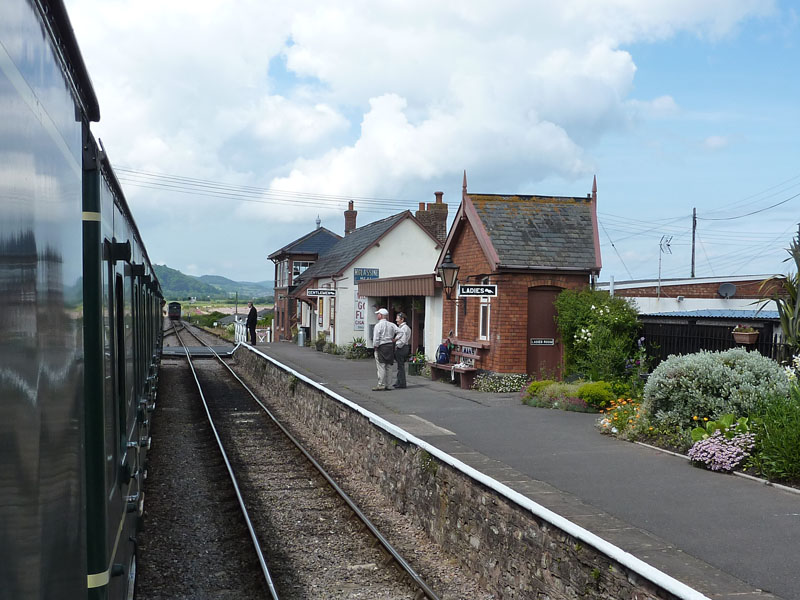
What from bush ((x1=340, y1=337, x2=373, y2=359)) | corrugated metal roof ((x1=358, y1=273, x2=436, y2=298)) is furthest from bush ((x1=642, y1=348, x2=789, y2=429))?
bush ((x1=340, y1=337, x2=373, y2=359))

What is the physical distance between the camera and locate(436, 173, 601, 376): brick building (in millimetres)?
16719

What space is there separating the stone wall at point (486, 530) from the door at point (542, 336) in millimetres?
5780

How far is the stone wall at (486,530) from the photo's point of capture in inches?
215

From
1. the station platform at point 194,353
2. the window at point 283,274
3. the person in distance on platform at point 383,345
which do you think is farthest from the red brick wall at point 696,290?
the window at point 283,274

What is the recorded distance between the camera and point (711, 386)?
390 inches

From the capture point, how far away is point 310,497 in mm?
10305

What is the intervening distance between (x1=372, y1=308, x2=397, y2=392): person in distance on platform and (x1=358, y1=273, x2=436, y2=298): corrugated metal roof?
16.4ft

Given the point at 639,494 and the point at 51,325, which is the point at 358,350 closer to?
the point at 639,494

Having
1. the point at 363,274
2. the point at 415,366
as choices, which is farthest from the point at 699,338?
the point at 363,274

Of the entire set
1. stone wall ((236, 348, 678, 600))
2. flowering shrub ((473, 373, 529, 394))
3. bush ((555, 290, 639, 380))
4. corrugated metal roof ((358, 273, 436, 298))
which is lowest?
stone wall ((236, 348, 678, 600))

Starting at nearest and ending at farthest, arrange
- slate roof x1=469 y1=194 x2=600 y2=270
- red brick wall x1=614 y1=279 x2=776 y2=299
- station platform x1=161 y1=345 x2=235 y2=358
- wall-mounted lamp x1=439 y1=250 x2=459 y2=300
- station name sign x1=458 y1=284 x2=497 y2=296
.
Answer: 1. station name sign x1=458 y1=284 x2=497 y2=296
2. slate roof x1=469 y1=194 x2=600 y2=270
3. wall-mounted lamp x1=439 y1=250 x2=459 y2=300
4. red brick wall x1=614 y1=279 x2=776 y2=299
5. station platform x1=161 y1=345 x2=235 y2=358

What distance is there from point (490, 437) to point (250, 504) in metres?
3.31

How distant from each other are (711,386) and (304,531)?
526 cm

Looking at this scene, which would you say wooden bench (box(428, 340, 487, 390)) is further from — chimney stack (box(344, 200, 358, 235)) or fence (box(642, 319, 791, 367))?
chimney stack (box(344, 200, 358, 235))
